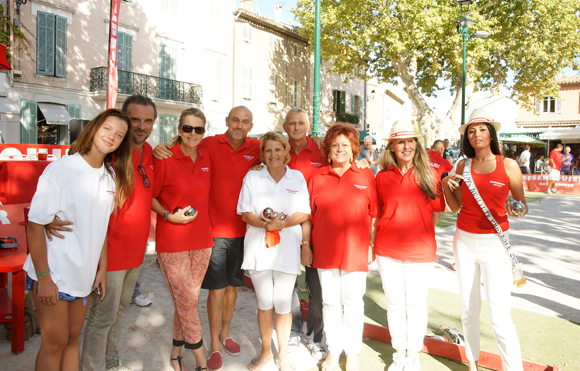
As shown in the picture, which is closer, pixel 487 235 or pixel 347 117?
pixel 487 235

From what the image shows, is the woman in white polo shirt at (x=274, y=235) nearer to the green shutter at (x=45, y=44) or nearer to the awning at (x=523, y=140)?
the green shutter at (x=45, y=44)

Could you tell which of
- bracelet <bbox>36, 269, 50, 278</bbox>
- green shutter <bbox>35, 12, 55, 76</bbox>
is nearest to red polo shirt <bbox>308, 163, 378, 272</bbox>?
bracelet <bbox>36, 269, 50, 278</bbox>

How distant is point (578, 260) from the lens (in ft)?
23.4

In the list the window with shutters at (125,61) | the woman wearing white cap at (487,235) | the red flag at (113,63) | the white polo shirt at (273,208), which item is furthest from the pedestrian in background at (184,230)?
the window with shutters at (125,61)

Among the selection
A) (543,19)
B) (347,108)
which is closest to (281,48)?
(347,108)

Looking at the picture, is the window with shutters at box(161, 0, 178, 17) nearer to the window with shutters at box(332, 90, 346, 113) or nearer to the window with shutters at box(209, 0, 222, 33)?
the window with shutters at box(209, 0, 222, 33)

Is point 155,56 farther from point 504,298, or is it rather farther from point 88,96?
point 504,298

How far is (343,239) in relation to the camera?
3.33 m

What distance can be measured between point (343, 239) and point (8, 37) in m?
17.9

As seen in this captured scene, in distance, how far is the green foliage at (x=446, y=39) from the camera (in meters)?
19.2

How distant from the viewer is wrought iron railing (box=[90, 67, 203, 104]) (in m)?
18.1

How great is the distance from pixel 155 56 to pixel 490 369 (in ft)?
69.3

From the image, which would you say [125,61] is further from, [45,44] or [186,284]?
[186,284]

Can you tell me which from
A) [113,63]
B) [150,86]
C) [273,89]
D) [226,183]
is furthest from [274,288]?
[273,89]
